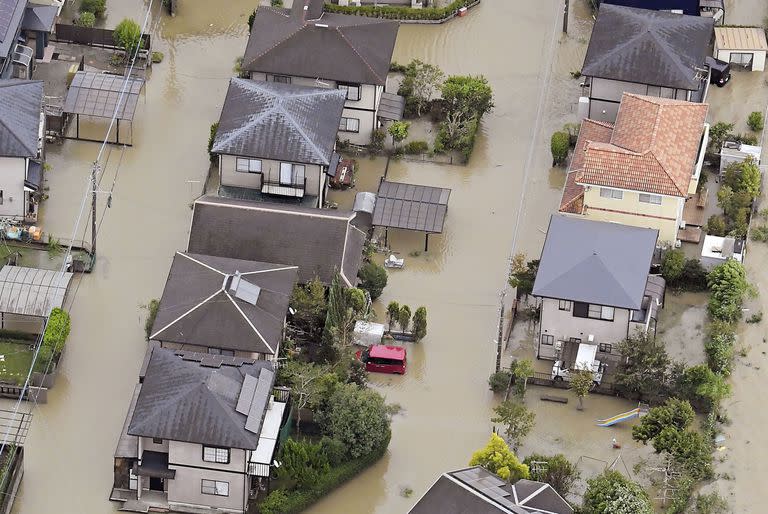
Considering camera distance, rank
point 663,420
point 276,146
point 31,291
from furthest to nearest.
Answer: point 276,146 → point 31,291 → point 663,420

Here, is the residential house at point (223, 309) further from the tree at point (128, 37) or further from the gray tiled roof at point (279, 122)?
the tree at point (128, 37)

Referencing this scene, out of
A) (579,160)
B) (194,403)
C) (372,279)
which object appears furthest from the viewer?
(579,160)

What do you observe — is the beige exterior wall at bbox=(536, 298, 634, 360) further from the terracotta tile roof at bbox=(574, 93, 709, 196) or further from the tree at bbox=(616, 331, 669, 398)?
the terracotta tile roof at bbox=(574, 93, 709, 196)

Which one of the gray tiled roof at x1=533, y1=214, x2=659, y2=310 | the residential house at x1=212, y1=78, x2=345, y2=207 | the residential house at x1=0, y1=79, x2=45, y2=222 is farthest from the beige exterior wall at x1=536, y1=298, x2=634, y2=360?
the residential house at x1=0, y1=79, x2=45, y2=222

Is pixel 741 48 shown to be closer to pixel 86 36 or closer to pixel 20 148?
pixel 86 36

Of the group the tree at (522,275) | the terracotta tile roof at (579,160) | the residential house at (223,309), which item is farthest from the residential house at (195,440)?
the terracotta tile roof at (579,160)

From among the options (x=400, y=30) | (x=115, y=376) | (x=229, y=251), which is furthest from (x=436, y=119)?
(x=115, y=376)

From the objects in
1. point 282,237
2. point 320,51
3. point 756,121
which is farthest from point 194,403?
point 756,121
